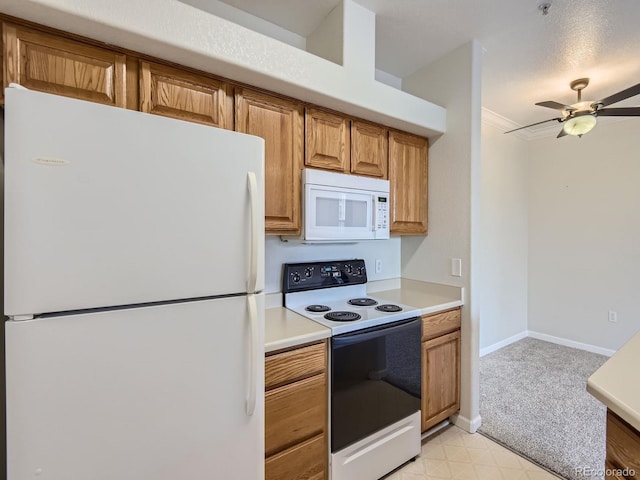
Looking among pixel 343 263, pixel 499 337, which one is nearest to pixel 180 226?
pixel 343 263

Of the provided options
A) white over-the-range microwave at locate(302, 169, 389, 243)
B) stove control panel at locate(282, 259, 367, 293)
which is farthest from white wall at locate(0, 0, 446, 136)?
stove control panel at locate(282, 259, 367, 293)

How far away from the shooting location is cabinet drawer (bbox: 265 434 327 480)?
1379 millimetres

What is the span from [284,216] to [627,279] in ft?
12.9

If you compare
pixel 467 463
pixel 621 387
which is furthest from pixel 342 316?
pixel 467 463

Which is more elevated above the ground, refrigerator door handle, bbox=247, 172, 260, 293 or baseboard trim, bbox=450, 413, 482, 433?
refrigerator door handle, bbox=247, 172, 260, 293

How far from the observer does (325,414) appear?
5.03ft

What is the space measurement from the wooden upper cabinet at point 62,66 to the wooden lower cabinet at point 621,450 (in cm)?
204

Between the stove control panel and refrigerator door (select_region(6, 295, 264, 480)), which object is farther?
the stove control panel

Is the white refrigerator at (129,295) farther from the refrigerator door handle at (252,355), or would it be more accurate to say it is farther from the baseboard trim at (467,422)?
the baseboard trim at (467,422)

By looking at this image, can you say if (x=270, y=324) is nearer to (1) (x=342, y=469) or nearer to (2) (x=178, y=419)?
(2) (x=178, y=419)

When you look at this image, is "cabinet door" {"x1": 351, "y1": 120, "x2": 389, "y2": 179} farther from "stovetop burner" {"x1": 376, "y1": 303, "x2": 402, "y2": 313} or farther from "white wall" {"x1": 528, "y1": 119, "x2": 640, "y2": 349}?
"white wall" {"x1": 528, "y1": 119, "x2": 640, "y2": 349}

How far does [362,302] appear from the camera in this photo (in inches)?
82.1

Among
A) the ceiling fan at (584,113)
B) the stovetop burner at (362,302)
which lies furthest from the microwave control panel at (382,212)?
the ceiling fan at (584,113)

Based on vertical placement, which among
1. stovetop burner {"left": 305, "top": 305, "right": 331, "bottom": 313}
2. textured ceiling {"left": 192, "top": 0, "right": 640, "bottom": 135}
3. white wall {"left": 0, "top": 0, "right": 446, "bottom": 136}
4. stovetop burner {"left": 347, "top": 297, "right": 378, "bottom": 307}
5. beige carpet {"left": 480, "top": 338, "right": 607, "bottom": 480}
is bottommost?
beige carpet {"left": 480, "top": 338, "right": 607, "bottom": 480}
